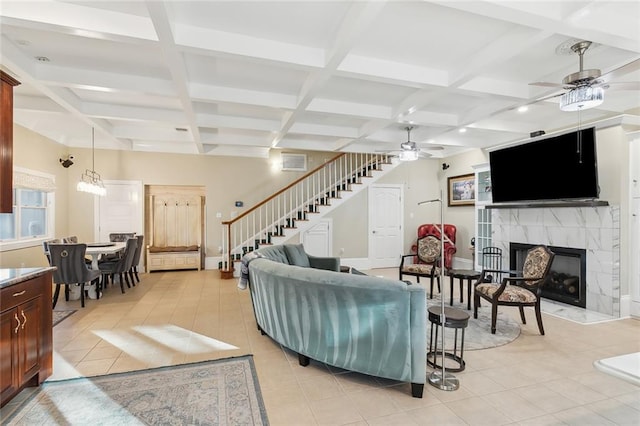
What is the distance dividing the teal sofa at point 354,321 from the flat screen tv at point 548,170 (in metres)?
3.60

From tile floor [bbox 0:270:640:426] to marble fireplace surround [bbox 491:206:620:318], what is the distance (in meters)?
0.43

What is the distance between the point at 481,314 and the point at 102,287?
6143 millimetres

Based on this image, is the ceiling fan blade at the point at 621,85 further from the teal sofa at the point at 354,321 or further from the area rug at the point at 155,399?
the area rug at the point at 155,399

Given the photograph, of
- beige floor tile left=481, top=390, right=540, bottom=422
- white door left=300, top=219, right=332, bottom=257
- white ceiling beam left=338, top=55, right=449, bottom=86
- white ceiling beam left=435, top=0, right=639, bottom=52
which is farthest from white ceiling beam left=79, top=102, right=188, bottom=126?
beige floor tile left=481, top=390, right=540, bottom=422

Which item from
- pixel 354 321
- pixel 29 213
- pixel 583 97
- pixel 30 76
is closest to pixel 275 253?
pixel 354 321

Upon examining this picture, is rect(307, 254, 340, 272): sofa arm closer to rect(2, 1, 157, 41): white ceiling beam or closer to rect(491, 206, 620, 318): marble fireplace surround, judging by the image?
rect(491, 206, 620, 318): marble fireplace surround

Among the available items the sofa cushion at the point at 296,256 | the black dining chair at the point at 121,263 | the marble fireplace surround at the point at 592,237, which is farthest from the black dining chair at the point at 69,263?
the marble fireplace surround at the point at 592,237

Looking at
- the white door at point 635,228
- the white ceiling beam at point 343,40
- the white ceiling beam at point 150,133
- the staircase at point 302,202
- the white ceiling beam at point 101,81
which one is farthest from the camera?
the staircase at point 302,202

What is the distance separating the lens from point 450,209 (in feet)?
26.1

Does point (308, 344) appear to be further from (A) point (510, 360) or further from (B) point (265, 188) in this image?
(B) point (265, 188)

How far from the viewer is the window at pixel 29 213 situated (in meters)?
4.91

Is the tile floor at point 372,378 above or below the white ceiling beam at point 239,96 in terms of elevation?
below

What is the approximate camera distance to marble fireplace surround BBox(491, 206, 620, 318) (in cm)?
420

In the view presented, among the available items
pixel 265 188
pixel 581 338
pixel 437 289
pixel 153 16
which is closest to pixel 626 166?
pixel 581 338
